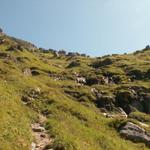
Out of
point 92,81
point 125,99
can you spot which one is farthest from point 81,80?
point 125,99

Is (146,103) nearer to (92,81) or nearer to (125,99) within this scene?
(125,99)

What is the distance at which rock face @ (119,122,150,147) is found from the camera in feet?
161

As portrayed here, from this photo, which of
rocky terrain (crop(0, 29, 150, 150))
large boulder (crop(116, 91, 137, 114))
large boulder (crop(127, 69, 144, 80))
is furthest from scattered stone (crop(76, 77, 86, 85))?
large boulder (crop(116, 91, 137, 114))

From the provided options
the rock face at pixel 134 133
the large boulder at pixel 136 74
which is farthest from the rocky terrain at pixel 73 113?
the large boulder at pixel 136 74

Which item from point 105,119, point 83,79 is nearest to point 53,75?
point 83,79

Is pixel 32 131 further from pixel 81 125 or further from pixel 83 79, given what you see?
pixel 83 79

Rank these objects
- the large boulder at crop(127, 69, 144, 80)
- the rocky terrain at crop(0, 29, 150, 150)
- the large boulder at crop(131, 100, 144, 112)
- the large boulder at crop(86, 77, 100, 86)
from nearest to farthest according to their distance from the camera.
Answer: the rocky terrain at crop(0, 29, 150, 150)
the large boulder at crop(131, 100, 144, 112)
the large boulder at crop(86, 77, 100, 86)
the large boulder at crop(127, 69, 144, 80)

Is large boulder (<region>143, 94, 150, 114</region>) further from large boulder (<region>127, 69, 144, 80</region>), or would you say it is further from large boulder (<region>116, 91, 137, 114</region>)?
large boulder (<region>127, 69, 144, 80</region>)

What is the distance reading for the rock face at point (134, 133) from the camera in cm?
4909

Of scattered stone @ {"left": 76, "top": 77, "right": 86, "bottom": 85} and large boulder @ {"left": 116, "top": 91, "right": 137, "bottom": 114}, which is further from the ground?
scattered stone @ {"left": 76, "top": 77, "right": 86, "bottom": 85}

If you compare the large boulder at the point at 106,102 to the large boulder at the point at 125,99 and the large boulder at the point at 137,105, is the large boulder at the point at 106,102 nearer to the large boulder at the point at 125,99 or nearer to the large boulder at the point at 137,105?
the large boulder at the point at 125,99

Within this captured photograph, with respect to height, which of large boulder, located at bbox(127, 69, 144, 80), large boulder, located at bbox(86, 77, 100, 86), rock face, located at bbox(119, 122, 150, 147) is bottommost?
rock face, located at bbox(119, 122, 150, 147)

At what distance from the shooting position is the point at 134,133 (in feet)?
163

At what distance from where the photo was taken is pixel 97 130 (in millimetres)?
49500
